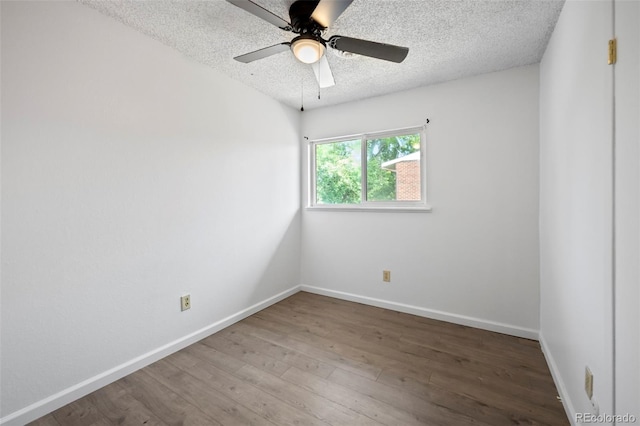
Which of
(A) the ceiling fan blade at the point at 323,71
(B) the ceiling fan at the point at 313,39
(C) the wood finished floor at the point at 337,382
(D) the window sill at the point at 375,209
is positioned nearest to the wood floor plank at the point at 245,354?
(C) the wood finished floor at the point at 337,382

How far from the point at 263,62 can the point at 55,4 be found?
4.12ft

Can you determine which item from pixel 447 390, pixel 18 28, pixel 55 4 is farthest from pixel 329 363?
pixel 55 4

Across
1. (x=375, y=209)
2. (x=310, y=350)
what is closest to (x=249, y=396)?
(x=310, y=350)

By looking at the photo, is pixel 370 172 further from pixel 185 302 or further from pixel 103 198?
pixel 103 198

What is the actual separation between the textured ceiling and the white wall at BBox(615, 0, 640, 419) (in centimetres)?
92

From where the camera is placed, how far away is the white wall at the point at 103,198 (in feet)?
4.47

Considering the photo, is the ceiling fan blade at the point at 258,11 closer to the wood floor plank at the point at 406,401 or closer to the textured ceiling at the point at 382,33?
the textured ceiling at the point at 382,33

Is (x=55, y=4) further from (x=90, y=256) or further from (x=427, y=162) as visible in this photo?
(x=427, y=162)

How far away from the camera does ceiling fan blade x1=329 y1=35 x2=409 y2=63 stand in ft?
4.94

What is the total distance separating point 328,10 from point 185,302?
2237 mm

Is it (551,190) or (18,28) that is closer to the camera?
(18,28)

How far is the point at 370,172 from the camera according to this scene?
3.06m

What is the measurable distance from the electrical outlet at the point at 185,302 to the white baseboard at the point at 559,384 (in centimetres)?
252

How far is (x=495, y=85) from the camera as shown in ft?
7.64
